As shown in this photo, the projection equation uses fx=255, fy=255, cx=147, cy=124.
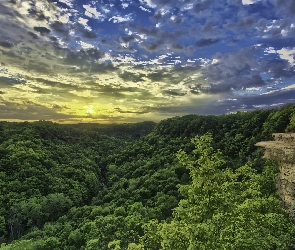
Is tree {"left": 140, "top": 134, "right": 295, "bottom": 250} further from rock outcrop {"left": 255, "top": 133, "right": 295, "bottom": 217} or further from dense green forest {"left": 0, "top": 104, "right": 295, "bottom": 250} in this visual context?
rock outcrop {"left": 255, "top": 133, "right": 295, "bottom": 217}

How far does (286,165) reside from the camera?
16.4 metres

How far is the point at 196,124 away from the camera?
115m

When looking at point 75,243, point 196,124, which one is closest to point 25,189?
point 75,243

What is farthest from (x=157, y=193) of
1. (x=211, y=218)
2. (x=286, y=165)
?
(x=211, y=218)

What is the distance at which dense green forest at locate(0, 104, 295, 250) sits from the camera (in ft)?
39.5

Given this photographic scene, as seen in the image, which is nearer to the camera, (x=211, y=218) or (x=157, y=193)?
(x=211, y=218)

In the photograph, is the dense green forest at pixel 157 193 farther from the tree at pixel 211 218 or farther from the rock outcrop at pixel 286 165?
the rock outcrop at pixel 286 165

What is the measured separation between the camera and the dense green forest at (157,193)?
1204 centimetres

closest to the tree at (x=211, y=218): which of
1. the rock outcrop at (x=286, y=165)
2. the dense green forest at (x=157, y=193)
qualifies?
the dense green forest at (x=157, y=193)

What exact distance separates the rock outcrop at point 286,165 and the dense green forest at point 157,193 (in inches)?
32.1

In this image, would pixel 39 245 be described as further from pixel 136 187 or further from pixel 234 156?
pixel 234 156

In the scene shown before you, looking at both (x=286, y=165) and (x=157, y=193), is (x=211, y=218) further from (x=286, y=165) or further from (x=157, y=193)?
(x=157, y=193)

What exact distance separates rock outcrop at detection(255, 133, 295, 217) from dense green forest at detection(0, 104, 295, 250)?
816mm

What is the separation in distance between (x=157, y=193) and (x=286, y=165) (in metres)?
51.5
